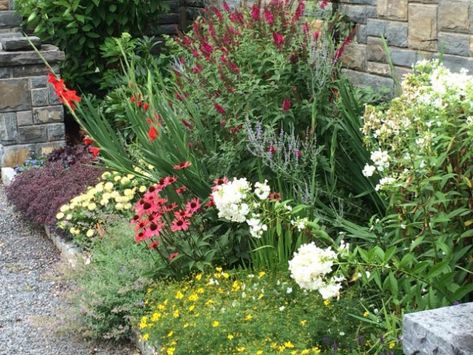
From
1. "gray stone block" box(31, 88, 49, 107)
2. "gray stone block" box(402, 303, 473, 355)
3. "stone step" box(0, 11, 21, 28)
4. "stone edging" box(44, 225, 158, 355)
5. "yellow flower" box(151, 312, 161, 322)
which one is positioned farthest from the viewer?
"stone step" box(0, 11, 21, 28)

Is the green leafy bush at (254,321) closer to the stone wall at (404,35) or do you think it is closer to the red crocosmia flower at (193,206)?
the red crocosmia flower at (193,206)

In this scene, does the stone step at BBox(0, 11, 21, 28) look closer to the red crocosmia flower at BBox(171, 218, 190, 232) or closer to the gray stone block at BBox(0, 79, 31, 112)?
the gray stone block at BBox(0, 79, 31, 112)

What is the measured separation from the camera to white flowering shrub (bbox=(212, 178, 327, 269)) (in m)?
3.92

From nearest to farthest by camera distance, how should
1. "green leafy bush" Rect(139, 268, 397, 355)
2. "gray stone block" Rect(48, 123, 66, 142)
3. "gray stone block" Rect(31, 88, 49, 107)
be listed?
1. "green leafy bush" Rect(139, 268, 397, 355)
2. "gray stone block" Rect(31, 88, 49, 107)
3. "gray stone block" Rect(48, 123, 66, 142)

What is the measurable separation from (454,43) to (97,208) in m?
2.58

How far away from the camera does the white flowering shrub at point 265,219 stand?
3916 mm

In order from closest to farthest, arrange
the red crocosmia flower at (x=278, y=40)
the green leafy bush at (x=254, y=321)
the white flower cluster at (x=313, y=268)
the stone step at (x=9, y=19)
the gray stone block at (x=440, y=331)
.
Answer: the gray stone block at (x=440, y=331) < the white flower cluster at (x=313, y=268) < the green leafy bush at (x=254, y=321) < the red crocosmia flower at (x=278, y=40) < the stone step at (x=9, y=19)

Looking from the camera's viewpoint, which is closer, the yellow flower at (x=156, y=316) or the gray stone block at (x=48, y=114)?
the yellow flower at (x=156, y=316)

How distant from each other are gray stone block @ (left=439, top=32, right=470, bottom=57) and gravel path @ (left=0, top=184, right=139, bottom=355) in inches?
104

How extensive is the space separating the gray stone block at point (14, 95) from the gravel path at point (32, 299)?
118cm

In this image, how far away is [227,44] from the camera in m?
5.29

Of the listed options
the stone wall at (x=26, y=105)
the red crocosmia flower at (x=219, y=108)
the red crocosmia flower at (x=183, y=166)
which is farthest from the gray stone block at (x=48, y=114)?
the red crocosmia flower at (x=183, y=166)

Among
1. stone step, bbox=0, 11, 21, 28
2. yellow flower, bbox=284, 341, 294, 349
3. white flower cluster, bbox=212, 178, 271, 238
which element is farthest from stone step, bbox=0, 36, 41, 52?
yellow flower, bbox=284, 341, 294, 349

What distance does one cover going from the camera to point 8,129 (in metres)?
7.89
